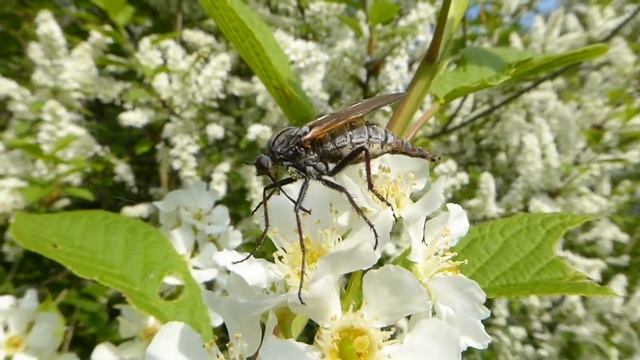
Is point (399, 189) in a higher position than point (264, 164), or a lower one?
lower

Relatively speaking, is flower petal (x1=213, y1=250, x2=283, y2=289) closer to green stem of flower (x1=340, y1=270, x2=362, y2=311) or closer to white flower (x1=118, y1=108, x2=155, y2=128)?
green stem of flower (x1=340, y1=270, x2=362, y2=311)

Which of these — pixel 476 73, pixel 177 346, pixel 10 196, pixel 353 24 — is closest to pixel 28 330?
pixel 10 196

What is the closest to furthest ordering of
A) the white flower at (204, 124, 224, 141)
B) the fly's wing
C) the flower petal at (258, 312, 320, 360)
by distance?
the flower petal at (258, 312, 320, 360) < the fly's wing < the white flower at (204, 124, 224, 141)

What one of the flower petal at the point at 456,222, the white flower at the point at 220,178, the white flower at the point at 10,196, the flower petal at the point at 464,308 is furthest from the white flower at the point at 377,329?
the white flower at the point at 10,196

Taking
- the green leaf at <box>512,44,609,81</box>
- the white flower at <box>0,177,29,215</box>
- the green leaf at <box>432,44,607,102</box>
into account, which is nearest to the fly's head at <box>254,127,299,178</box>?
the green leaf at <box>432,44,607,102</box>

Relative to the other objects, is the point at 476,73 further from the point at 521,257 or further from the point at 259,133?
the point at 259,133

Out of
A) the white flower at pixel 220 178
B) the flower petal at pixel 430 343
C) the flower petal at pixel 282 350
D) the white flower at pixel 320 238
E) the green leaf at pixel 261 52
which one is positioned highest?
the green leaf at pixel 261 52

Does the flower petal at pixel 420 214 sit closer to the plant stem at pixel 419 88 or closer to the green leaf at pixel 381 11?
the plant stem at pixel 419 88
